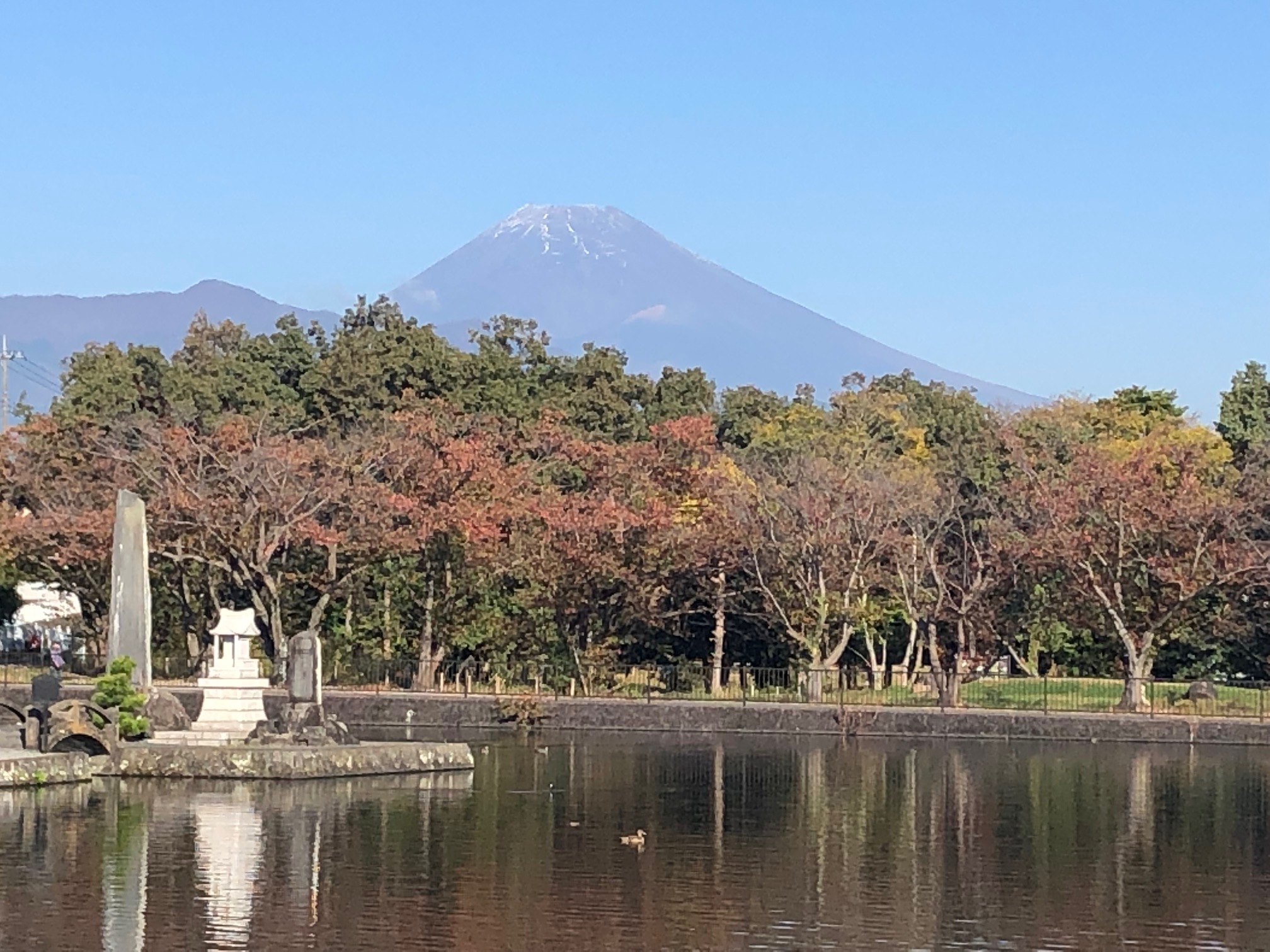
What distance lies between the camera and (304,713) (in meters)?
→ 32.2

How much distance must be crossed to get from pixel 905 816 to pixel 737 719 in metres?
16.4

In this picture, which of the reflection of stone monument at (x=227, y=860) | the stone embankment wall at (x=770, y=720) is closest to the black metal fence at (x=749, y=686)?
the stone embankment wall at (x=770, y=720)

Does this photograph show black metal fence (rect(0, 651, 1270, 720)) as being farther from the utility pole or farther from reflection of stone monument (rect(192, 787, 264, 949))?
the utility pole

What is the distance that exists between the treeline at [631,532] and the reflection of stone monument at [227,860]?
19.6 metres

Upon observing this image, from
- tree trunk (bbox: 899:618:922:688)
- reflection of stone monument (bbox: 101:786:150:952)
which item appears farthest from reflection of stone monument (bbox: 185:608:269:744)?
tree trunk (bbox: 899:618:922:688)

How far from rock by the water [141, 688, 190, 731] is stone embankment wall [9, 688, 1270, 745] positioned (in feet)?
20.0

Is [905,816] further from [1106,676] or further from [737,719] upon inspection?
[1106,676]

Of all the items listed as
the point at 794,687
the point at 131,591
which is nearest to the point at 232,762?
the point at 131,591

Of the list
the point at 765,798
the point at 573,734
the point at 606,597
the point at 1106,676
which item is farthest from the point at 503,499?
the point at 765,798

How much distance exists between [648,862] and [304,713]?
1062cm

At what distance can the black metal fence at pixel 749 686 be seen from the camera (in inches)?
1799

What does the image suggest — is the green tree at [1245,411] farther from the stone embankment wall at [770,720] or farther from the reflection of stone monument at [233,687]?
the reflection of stone monument at [233,687]

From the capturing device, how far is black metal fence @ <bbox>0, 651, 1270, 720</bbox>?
150 ft

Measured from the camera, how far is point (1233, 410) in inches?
2288
